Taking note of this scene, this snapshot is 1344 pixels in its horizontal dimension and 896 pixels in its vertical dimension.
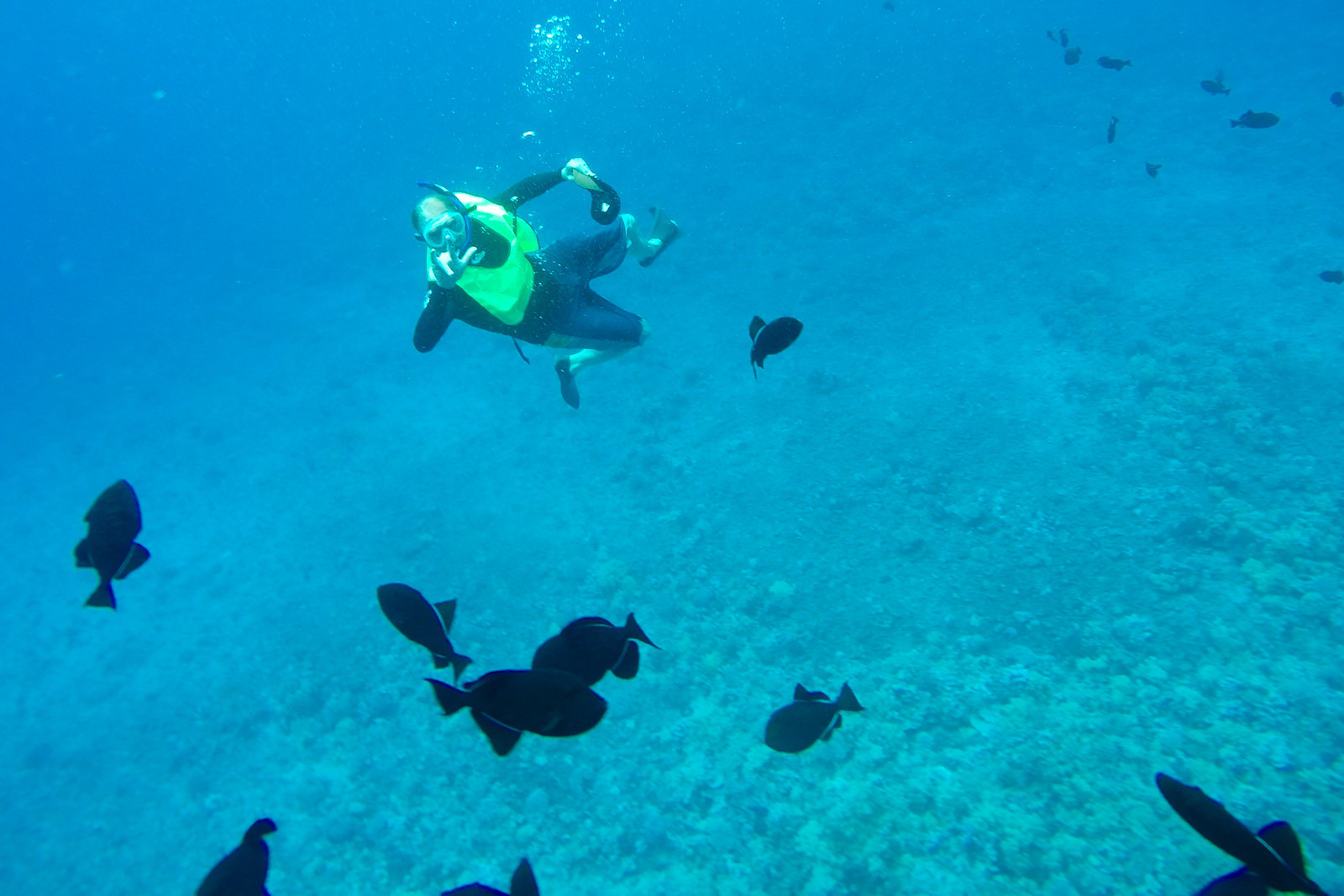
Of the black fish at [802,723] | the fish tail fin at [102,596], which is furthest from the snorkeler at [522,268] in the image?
the black fish at [802,723]

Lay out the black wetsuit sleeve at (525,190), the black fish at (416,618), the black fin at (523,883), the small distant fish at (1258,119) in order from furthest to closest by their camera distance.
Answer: the small distant fish at (1258,119) < the black wetsuit sleeve at (525,190) < the black fish at (416,618) < the black fin at (523,883)

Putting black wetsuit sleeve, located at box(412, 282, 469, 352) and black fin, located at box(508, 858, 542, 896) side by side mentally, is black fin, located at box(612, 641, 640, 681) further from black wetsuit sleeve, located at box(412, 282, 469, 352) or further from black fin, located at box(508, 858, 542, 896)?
black wetsuit sleeve, located at box(412, 282, 469, 352)

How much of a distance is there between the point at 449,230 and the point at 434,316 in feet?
2.20

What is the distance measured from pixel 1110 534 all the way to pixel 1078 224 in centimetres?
860

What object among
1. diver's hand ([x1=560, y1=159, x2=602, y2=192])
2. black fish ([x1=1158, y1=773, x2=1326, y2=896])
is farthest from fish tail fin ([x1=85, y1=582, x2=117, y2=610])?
black fish ([x1=1158, y1=773, x2=1326, y2=896])

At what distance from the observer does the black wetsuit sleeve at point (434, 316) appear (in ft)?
15.9

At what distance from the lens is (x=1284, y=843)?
2246mm

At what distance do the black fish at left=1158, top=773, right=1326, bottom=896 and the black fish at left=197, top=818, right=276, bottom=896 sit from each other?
10.5 ft

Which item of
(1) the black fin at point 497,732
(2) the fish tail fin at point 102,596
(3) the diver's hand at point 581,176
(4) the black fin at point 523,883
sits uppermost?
(3) the diver's hand at point 581,176

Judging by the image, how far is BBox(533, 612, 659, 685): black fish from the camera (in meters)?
2.64

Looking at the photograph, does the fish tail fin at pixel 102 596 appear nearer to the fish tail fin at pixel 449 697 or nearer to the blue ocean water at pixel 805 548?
the fish tail fin at pixel 449 697

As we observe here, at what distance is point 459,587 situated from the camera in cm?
821

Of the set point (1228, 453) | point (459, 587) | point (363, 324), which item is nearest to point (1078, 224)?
point (1228, 453)

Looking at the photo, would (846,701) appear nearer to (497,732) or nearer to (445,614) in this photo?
(497,732)
